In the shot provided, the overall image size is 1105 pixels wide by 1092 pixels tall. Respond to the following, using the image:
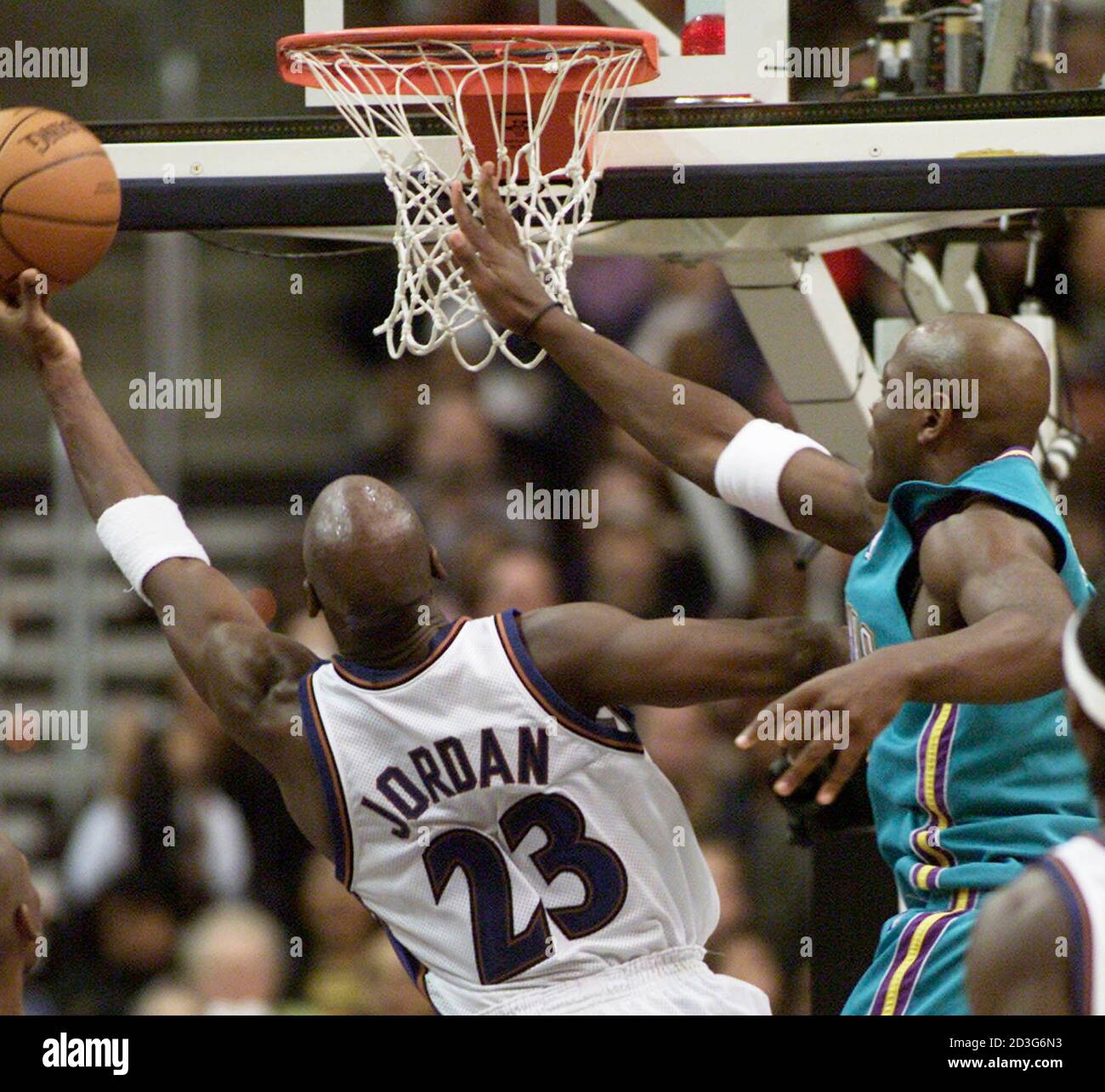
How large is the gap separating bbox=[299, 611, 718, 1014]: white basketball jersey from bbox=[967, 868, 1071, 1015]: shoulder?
116 centimetres

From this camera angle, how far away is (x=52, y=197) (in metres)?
3.41

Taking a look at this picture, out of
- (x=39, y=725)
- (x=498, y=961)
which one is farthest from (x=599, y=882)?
(x=39, y=725)

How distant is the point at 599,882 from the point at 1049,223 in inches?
112

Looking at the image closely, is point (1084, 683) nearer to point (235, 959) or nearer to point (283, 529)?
point (235, 959)

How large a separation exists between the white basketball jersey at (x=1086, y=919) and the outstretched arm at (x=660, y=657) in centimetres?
109

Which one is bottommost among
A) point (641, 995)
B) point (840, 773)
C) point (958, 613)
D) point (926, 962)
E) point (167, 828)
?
point (167, 828)

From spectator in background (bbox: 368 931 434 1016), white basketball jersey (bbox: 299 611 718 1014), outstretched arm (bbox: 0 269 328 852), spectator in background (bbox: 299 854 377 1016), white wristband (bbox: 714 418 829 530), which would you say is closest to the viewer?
white basketball jersey (bbox: 299 611 718 1014)

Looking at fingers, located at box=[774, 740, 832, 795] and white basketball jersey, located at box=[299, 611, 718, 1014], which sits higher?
fingers, located at box=[774, 740, 832, 795]

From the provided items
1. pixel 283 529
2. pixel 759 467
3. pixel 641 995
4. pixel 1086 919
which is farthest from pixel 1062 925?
pixel 283 529

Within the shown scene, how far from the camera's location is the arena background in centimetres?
575

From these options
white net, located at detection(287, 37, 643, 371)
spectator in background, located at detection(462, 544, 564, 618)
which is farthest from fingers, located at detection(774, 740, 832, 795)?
spectator in background, located at detection(462, 544, 564, 618)

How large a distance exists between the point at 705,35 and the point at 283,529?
3301 mm

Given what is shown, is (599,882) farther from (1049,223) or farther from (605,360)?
(1049,223)

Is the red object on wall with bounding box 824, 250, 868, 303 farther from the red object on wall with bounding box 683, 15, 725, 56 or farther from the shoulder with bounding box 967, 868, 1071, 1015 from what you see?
the shoulder with bounding box 967, 868, 1071, 1015
